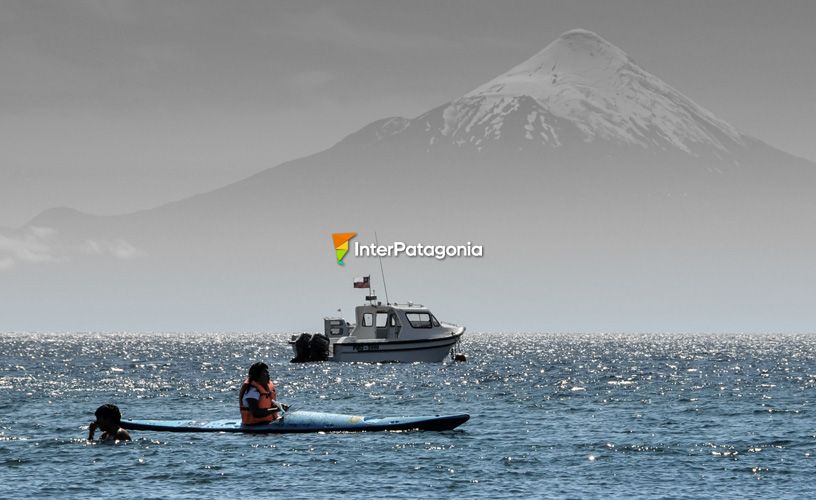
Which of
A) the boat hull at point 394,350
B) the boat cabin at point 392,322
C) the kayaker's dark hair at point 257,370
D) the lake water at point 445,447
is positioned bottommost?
the lake water at point 445,447

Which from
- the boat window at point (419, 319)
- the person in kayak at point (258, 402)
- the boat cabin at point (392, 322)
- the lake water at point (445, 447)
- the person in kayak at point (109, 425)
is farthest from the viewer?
the boat window at point (419, 319)

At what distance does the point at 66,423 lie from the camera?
43.6m

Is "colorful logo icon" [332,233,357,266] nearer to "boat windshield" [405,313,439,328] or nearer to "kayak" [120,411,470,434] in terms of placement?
"boat windshield" [405,313,439,328]

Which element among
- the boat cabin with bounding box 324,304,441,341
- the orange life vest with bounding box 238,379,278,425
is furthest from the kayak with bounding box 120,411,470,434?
the boat cabin with bounding box 324,304,441,341

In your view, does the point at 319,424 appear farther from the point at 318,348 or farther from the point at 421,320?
the point at 318,348

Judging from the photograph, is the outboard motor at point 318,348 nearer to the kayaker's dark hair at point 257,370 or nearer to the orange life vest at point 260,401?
the orange life vest at point 260,401

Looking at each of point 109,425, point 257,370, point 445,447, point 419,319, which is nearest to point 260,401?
point 257,370

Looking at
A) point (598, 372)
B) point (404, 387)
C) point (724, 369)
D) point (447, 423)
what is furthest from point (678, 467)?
point (724, 369)

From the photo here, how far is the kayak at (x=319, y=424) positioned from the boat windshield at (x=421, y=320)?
1726 inches

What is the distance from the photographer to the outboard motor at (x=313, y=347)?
89500 millimetres

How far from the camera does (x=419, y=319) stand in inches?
3342

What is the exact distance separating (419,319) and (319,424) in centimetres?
4585

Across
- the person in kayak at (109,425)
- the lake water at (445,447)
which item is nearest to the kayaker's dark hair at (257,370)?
the lake water at (445,447)

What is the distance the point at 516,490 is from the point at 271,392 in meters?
11.2
